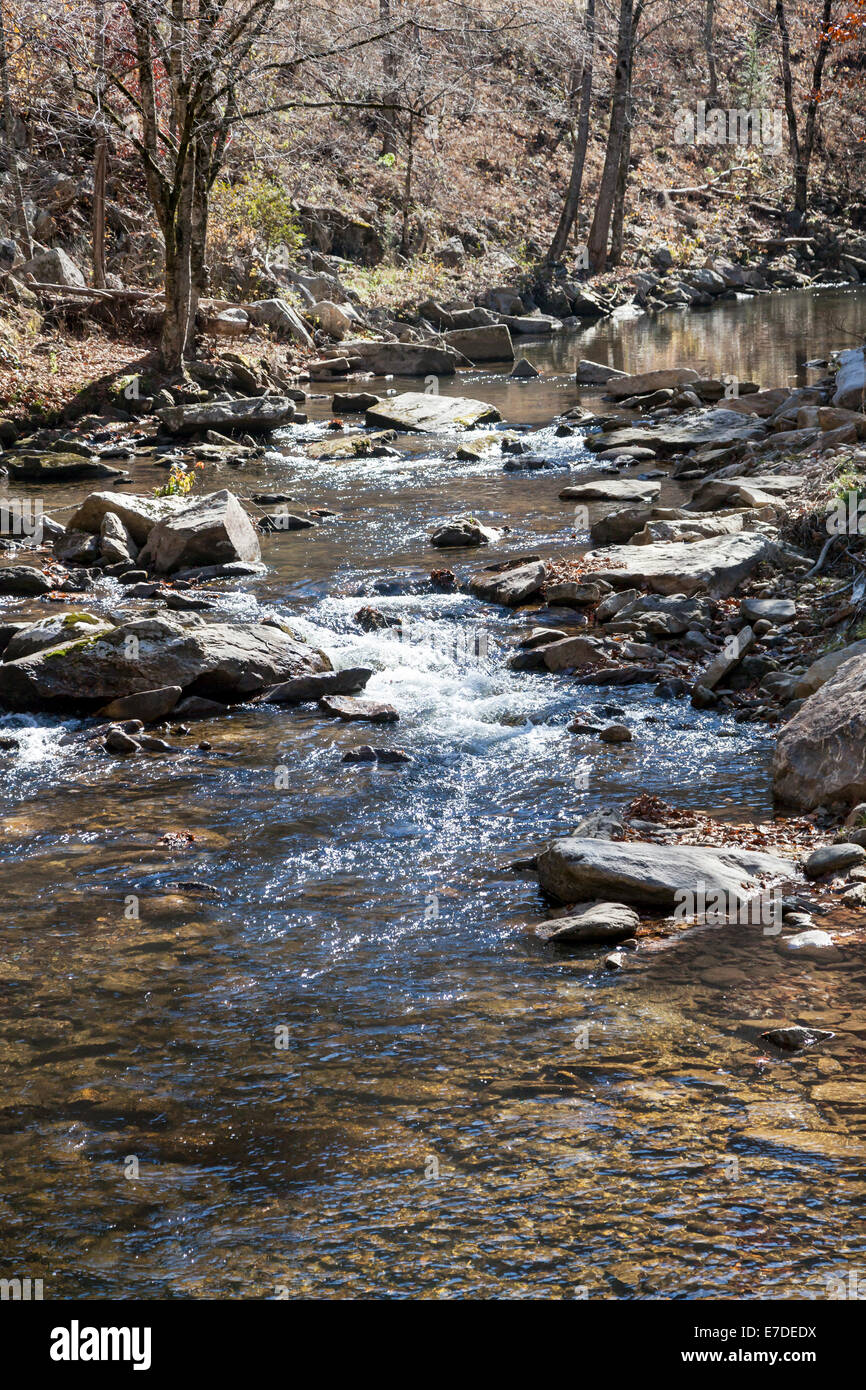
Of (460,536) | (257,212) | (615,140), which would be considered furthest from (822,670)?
(615,140)

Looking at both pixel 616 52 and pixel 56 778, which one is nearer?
pixel 56 778

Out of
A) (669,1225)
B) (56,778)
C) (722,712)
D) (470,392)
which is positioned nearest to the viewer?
(669,1225)

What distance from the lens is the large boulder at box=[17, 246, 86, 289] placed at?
2108cm

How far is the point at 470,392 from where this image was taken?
2072 centimetres

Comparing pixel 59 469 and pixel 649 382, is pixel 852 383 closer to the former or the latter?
pixel 649 382

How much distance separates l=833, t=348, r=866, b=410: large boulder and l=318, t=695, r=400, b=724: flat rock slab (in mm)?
8066

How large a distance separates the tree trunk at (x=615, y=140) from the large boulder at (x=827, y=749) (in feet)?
98.5

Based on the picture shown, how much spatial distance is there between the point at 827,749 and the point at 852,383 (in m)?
9.23

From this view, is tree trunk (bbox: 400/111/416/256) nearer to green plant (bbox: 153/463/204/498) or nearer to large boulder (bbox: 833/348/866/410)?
large boulder (bbox: 833/348/866/410)

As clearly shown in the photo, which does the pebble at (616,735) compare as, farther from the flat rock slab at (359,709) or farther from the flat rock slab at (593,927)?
the flat rock slab at (593,927)

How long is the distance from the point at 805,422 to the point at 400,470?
4859 millimetres

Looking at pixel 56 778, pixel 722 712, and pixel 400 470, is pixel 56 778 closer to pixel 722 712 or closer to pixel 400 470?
pixel 722 712

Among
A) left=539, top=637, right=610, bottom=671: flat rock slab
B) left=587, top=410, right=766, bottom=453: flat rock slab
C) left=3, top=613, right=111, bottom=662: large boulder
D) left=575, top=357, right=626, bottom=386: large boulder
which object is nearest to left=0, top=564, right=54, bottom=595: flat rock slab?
left=3, top=613, right=111, bottom=662: large boulder
